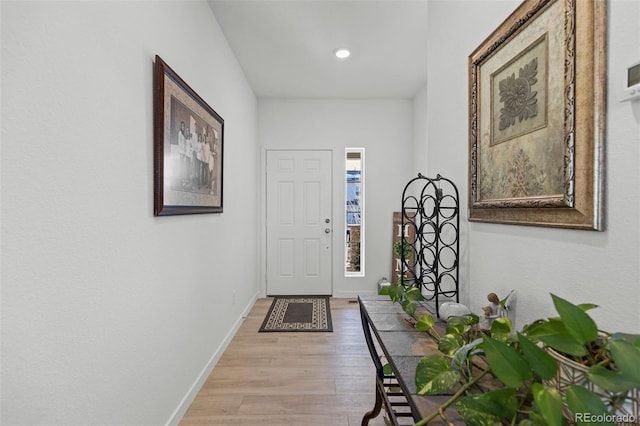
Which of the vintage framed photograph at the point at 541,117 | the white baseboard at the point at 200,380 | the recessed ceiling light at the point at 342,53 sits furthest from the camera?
the recessed ceiling light at the point at 342,53

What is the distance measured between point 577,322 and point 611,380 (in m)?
0.09

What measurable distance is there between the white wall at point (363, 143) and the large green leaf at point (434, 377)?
3591mm

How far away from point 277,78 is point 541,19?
9.86 feet

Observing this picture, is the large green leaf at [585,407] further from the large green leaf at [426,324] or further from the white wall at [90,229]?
the white wall at [90,229]

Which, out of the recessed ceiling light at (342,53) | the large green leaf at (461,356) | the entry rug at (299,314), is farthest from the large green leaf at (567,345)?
the recessed ceiling light at (342,53)

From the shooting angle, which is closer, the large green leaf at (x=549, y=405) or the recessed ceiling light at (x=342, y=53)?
the large green leaf at (x=549, y=405)

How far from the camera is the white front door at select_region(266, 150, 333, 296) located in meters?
4.32

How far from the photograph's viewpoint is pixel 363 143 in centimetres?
433

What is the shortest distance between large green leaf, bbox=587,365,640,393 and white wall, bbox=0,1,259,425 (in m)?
1.23

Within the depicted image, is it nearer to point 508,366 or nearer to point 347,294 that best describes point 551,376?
point 508,366

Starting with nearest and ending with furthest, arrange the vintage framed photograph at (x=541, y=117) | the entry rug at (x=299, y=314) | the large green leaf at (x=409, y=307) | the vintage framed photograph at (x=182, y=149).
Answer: the vintage framed photograph at (x=541, y=117) → the large green leaf at (x=409, y=307) → the vintage framed photograph at (x=182, y=149) → the entry rug at (x=299, y=314)

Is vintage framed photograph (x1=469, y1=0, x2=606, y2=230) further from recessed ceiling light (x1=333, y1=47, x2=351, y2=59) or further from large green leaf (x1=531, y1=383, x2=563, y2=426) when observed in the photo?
recessed ceiling light (x1=333, y1=47, x2=351, y2=59)

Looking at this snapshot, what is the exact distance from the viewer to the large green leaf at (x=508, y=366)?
0.53 m

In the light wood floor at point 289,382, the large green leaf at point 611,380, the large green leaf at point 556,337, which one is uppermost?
the large green leaf at point 556,337
